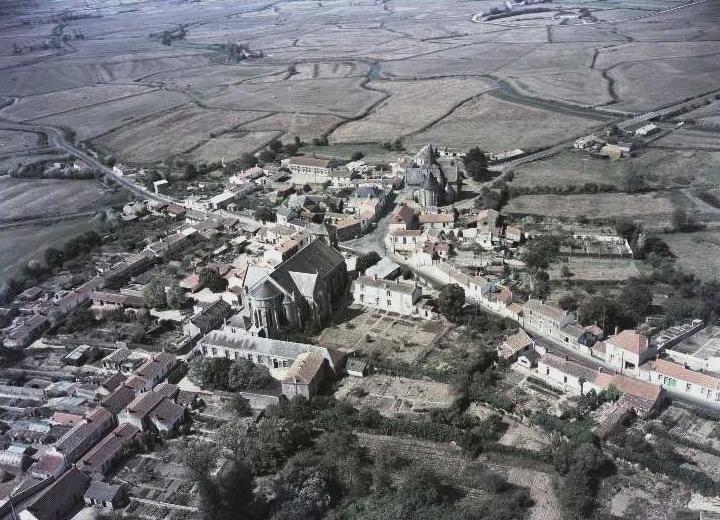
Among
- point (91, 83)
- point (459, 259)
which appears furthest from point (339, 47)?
point (459, 259)

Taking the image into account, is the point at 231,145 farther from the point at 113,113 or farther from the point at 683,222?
the point at 683,222

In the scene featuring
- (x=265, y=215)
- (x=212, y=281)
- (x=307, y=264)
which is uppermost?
(x=307, y=264)

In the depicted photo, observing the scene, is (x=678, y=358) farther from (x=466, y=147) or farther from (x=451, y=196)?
(x=466, y=147)

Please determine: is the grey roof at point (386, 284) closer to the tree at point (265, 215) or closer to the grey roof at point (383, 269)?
the grey roof at point (383, 269)

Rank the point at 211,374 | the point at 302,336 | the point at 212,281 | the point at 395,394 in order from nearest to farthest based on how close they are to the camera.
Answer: the point at 395,394 < the point at 211,374 < the point at 302,336 < the point at 212,281

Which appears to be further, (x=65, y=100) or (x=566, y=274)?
(x=65, y=100)

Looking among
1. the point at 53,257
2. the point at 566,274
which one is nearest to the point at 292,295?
the point at 566,274

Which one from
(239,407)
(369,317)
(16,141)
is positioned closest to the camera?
(239,407)
